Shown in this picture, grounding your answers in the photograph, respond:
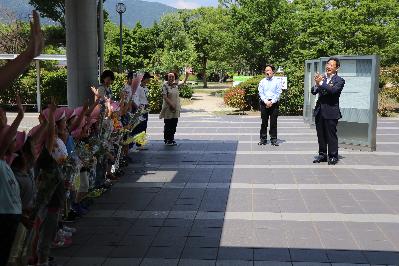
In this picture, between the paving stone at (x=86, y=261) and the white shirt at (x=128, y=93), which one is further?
the white shirt at (x=128, y=93)

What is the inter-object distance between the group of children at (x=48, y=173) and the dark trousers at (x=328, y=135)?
13.1 feet

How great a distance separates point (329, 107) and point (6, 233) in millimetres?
7125

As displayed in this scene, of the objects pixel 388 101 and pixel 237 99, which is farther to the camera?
pixel 237 99

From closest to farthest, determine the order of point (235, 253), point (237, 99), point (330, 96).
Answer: point (235, 253), point (330, 96), point (237, 99)

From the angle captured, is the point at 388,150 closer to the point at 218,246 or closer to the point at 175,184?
the point at 175,184

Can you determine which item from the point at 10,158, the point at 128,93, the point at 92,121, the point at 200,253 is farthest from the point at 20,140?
the point at 128,93

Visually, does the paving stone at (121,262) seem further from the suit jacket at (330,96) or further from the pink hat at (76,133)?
the suit jacket at (330,96)

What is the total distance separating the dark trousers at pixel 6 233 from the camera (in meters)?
3.07

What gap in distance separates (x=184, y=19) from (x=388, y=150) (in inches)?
2071

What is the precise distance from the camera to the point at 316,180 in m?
7.83

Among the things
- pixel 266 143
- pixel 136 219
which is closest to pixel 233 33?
pixel 266 143

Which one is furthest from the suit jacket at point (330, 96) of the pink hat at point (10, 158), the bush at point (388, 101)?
the bush at point (388, 101)

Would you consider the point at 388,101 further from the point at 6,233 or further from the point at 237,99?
the point at 6,233

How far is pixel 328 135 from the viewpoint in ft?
30.1
